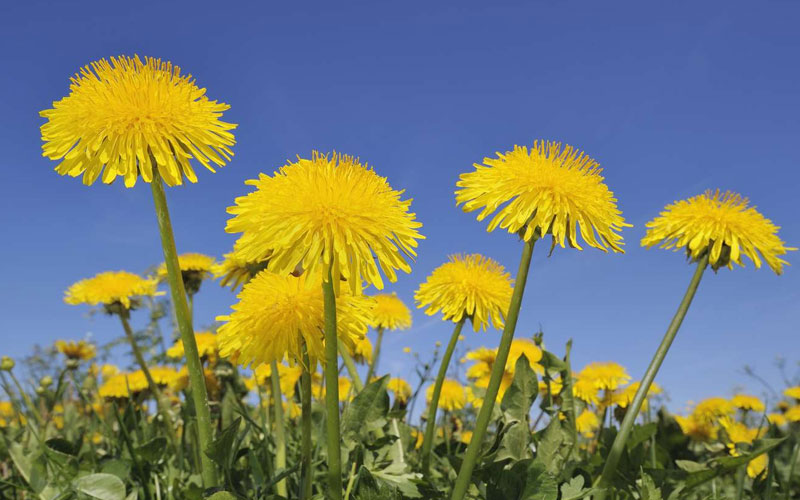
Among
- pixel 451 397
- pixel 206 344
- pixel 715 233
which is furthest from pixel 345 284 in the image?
pixel 451 397

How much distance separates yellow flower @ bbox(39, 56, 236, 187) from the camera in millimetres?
1898

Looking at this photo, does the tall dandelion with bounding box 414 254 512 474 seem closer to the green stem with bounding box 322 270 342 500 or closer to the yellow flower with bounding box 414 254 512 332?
the yellow flower with bounding box 414 254 512 332

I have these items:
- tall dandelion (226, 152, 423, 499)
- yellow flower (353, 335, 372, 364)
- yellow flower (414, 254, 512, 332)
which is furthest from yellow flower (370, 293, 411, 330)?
tall dandelion (226, 152, 423, 499)

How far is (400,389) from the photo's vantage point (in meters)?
4.73

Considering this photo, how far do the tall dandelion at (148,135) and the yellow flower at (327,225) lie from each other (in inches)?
10.0

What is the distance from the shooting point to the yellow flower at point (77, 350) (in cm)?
565

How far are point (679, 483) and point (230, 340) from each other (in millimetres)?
2084

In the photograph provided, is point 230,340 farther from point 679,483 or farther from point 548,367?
point 679,483

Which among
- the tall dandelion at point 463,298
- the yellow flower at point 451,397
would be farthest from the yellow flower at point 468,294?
the yellow flower at point 451,397

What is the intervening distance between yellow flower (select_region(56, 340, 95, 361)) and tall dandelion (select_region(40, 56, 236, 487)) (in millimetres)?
4269

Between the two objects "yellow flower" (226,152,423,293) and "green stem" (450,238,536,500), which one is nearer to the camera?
"yellow flower" (226,152,423,293)

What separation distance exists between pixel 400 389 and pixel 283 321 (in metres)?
2.88

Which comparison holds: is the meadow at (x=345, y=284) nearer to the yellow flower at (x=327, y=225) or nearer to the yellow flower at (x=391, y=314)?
the yellow flower at (x=327, y=225)

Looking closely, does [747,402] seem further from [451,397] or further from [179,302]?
[179,302]
